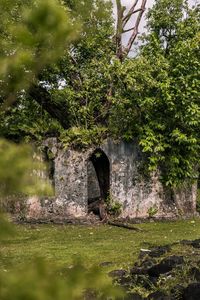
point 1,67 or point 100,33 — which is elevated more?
point 100,33

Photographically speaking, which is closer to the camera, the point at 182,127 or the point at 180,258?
the point at 180,258

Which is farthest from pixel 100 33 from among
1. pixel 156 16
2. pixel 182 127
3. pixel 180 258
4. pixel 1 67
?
pixel 1 67

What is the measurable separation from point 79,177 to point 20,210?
207 centimetres

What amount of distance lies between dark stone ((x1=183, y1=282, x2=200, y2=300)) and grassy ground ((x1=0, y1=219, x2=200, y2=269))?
2.78 m

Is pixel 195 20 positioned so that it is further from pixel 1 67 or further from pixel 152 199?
pixel 1 67

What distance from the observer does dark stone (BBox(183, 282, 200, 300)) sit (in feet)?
19.9

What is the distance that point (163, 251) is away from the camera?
9.38m

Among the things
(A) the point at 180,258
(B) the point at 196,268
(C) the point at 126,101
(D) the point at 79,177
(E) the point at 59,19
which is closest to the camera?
(E) the point at 59,19

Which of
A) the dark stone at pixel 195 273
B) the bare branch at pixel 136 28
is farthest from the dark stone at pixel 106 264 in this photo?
the bare branch at pixel 136 28

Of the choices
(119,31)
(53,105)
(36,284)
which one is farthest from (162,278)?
(119,31)

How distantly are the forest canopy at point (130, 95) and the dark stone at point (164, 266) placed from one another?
7.56 meters

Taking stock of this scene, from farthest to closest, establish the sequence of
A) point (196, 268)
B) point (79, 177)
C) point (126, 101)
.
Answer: point (79, 177)
point (126, 101)
point (196, 268)

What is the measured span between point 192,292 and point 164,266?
156 centimetres

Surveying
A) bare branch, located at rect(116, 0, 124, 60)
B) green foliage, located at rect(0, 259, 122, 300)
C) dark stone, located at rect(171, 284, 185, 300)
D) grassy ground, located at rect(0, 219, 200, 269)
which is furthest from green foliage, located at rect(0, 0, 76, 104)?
bare branch, located at rect(116, 0, 124, 60)
